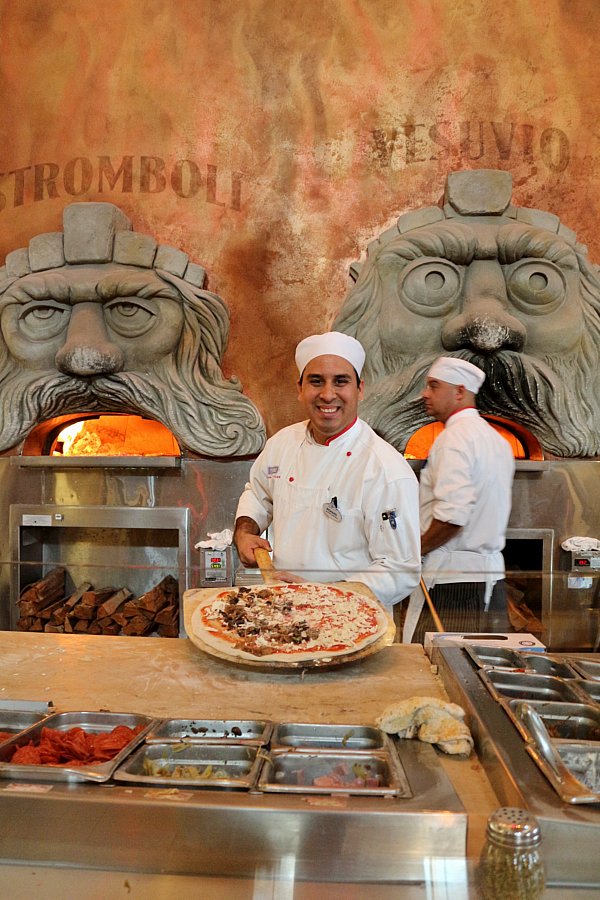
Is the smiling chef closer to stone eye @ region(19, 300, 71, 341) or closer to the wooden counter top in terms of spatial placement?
the wooden counter top

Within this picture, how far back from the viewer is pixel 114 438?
477 cm

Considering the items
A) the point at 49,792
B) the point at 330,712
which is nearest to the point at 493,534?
the point at 330,712

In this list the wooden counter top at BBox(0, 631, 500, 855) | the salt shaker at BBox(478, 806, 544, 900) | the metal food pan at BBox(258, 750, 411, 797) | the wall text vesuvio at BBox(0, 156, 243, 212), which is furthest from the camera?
the wall text vesuvio at BBox(0, 156, 243, 212)

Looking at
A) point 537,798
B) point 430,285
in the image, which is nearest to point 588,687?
point 537,798

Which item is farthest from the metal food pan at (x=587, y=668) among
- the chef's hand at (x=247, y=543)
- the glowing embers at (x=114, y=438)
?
the glowing embers at (x=114, y=438)

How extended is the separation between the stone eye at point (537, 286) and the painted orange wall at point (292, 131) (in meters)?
0.43

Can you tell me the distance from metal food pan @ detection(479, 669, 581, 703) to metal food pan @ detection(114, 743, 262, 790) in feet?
1.58

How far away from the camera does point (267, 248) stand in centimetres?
411

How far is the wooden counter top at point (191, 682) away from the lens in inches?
50.8

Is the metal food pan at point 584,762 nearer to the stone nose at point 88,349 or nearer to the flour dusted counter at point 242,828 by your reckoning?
the flour dusted counter at point 242,828

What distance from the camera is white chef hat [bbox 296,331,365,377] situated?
2.44m

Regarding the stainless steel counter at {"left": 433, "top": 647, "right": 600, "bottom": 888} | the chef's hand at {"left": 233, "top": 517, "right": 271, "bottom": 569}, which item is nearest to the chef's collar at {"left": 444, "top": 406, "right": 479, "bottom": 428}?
the chef's hand at {"left": 233, "top": 517, "right": 271, "bottom": 569}

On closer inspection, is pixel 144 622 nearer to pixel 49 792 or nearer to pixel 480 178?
pixel 49 792

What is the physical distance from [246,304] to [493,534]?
1973 mm
